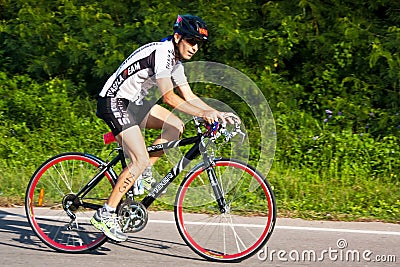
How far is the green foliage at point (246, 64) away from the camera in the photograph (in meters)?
9.78

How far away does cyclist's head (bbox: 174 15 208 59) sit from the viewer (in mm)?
5621

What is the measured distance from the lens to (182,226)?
6.04 metres

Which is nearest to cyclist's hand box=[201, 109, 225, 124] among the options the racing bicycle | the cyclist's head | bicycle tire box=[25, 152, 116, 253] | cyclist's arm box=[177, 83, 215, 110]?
the racing bicycle

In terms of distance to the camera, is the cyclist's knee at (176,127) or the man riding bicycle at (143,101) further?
the cyclist's knee at (176,127)

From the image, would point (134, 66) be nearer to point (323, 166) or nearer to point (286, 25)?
point (323, 166)

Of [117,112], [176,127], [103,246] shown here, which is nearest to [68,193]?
[103,246]

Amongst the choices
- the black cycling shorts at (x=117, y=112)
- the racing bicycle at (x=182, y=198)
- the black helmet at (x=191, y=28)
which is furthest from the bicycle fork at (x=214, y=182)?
the black helmet at (x=191, y=28)

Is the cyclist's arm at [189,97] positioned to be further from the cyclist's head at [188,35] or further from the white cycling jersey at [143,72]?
the cyclist's head at [188,35]

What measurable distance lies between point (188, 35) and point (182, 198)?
4.39 feet

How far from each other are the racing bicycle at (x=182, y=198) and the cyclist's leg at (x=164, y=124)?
0.13m

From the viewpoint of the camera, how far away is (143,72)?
573 centimetres

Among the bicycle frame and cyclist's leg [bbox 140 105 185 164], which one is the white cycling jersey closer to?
cyclist's leg [bbox 140 105 185 164]

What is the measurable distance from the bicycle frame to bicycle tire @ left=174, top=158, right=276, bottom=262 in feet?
0.18

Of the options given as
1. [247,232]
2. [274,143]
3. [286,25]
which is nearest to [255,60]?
[286,25]
